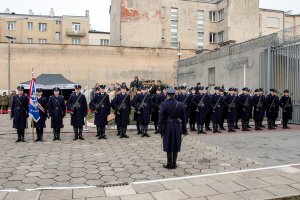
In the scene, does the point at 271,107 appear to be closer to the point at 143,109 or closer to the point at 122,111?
the point at 143,109

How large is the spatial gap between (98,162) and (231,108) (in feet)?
24.3

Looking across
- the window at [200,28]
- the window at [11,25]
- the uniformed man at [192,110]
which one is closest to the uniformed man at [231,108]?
the uniformed man at [192,110]

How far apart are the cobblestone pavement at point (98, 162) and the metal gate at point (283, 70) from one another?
24.6ft

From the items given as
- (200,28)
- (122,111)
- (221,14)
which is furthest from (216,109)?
(221,14)

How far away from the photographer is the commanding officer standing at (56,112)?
11.1 metres

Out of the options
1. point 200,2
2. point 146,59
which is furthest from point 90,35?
point 146,59

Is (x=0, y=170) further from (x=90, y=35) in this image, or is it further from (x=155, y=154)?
(x=90, y=35)

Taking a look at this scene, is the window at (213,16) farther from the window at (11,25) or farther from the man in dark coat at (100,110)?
the man in dark coat at (100,110)

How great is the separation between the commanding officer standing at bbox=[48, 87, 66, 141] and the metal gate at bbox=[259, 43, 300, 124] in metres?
10.7

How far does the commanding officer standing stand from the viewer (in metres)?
11.1

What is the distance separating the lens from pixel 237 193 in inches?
206

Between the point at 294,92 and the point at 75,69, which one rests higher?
the point at 75,69

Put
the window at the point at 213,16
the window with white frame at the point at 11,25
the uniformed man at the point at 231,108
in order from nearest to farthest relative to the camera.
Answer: the uniformed man at the point at 231,108 → the window at the point at 213,16 → the window with white frame at the point at 11,25

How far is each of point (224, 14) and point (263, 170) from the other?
38.2 m
